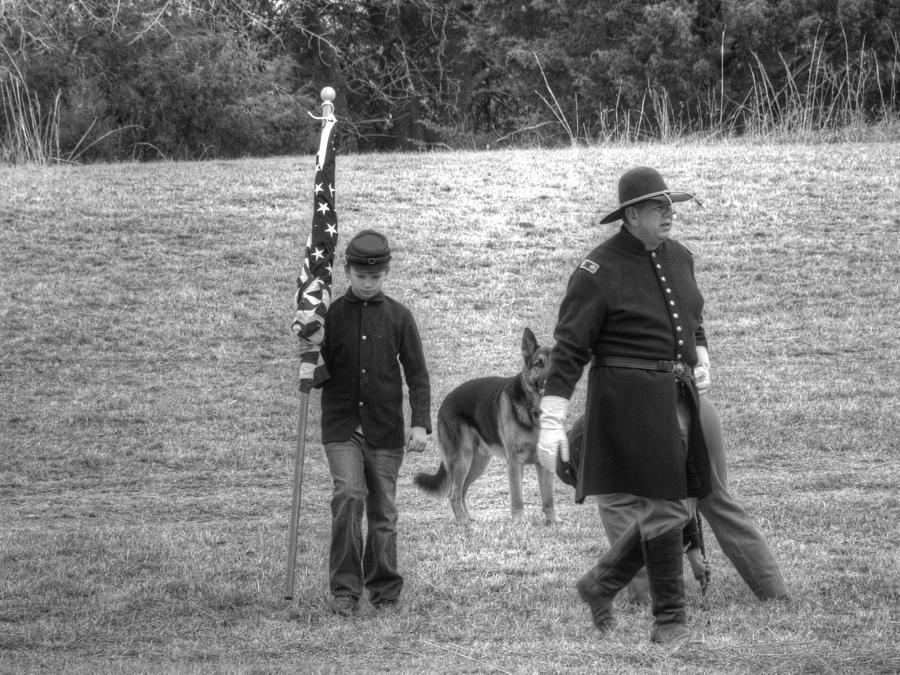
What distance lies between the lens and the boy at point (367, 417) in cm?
615

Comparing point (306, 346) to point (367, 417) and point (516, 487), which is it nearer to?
point (367, 417)

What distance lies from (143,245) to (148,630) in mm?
11535

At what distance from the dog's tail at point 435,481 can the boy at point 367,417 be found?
7.52ft

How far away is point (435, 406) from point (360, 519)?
603 centimetres

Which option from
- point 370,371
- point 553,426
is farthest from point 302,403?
point 553,426

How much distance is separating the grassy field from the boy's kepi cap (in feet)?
5.79

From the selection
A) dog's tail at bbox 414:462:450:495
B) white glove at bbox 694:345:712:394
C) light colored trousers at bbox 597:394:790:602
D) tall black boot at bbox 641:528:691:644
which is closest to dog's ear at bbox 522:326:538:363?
dog's tail at bbox 414:462:450:495

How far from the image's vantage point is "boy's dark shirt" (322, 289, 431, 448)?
246 inches

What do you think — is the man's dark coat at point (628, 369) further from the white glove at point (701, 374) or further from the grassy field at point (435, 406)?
the grassy field at point (435, 406)

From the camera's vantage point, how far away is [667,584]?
5.14 meters

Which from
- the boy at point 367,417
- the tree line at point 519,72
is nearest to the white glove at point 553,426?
the boy at point 367,417

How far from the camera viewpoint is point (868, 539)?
7.20m

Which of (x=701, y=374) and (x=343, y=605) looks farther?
(x=343, y=605)

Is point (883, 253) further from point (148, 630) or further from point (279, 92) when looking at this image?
point (279, 92)
